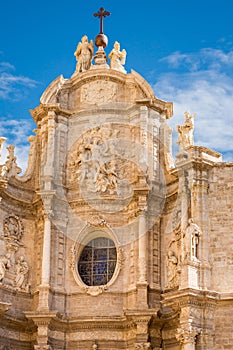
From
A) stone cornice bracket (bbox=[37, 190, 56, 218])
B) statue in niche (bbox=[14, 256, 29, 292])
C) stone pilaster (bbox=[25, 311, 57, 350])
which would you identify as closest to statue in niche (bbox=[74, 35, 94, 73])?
stone cornice bracket (bbox=[37, 190, 56, 218])

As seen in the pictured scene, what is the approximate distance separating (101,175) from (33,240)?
2.68 metres

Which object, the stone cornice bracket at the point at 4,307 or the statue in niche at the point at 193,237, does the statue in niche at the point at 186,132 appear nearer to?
the statue in niche at the point at 193,237

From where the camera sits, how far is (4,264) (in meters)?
25.0

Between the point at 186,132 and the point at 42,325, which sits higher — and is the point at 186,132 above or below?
above

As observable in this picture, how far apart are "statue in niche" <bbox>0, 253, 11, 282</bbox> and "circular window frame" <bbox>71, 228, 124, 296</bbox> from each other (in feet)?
5.82

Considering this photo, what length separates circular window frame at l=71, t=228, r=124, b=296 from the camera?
25.1m

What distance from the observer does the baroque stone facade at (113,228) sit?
23531mm

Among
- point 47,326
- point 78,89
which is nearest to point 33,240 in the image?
point 47,326

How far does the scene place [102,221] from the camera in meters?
25.8

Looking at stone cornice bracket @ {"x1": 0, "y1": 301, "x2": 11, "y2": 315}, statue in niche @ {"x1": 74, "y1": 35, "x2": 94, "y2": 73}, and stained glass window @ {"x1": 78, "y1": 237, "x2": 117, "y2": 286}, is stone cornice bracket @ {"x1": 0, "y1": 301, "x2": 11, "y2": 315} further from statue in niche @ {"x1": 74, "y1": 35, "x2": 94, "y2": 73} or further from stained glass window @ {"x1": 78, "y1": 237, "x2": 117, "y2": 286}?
statue in niche @ {"x1": 74, "y1": 35, "x2": 94, "y2": 73}

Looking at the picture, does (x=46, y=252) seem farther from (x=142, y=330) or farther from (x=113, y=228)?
(x=142, y=330)

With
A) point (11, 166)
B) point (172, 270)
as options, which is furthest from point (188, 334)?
point (11, 166)

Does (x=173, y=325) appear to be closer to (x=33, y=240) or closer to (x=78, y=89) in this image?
(x=33, y=240)

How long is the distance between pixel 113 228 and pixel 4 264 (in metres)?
3.20
